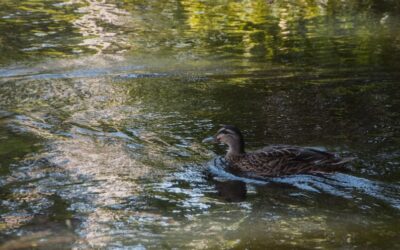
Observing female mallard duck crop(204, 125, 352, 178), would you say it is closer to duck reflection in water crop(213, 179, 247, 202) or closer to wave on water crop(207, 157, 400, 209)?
wave on water crop(207, 157, 400, 209)

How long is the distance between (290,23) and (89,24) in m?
5.39

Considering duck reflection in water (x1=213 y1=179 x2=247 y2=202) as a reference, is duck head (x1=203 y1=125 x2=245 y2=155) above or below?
above

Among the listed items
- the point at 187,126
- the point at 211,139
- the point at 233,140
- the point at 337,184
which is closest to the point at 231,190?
the point at 233,140

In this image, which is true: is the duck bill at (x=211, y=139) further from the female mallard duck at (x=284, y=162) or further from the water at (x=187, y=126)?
the female mallard duck at (x=284, y=162)

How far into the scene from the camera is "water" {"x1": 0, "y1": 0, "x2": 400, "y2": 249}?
24.4 ft

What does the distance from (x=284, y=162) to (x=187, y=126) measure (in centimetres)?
240

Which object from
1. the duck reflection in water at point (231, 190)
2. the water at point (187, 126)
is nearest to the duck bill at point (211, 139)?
the water at point (187, 126)

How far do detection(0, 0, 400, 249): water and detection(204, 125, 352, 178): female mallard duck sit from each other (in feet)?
0.42

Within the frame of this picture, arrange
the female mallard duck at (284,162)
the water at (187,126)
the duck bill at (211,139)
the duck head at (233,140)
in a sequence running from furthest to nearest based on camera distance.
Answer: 1. the duck bill at (211,139)
2. the duck head at (233,140)
3. the female mallard duck at (284,162)
4. the water at (187,126)

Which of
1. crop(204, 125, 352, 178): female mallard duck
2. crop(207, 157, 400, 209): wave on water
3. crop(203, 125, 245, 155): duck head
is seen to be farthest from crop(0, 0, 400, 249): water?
Answer: crop(203, 125, 245, 155): duck head

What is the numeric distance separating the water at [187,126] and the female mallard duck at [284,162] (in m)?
0.13

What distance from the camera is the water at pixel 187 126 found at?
7.45 metres

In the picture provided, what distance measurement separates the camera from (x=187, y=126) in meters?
11.0

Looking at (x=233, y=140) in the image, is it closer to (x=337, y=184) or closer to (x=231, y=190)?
(x=231, y=190)
